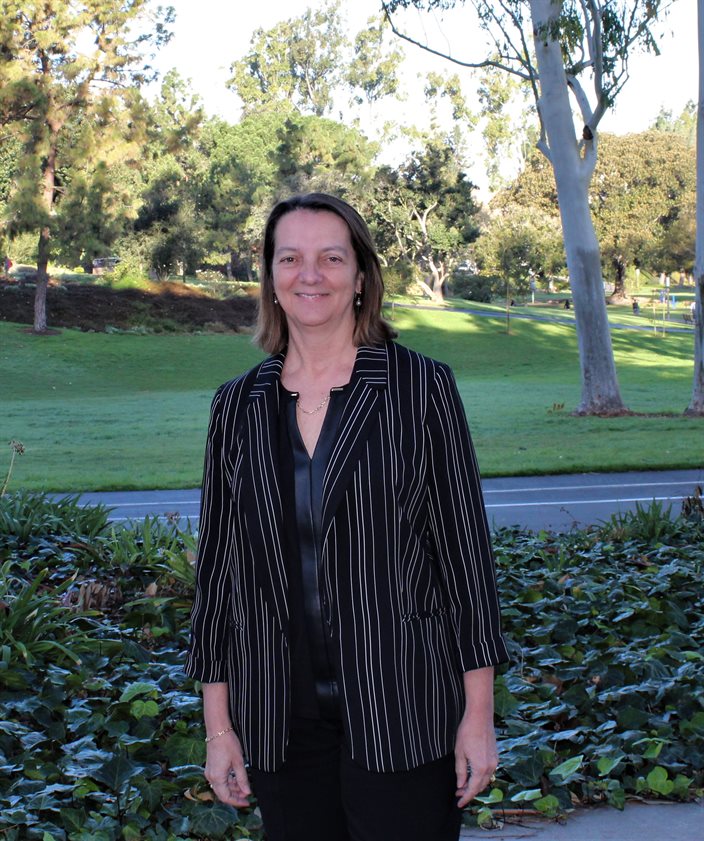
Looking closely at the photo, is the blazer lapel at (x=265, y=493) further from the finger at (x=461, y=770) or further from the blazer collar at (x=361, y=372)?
the finger at (x=461, y=770)

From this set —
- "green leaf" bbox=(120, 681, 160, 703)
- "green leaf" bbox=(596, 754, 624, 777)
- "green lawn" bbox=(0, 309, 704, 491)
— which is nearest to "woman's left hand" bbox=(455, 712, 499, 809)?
"green leaf" bbox=(596, 754, 624, 777)

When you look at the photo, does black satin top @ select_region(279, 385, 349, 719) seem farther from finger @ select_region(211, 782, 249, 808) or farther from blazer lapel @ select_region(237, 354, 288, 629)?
finger @ select_region(211, 782, 249, 808)

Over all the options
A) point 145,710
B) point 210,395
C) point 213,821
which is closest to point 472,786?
point 213,821

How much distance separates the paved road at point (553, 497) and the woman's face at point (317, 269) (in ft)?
25.2

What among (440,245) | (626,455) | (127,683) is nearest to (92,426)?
(626,455)

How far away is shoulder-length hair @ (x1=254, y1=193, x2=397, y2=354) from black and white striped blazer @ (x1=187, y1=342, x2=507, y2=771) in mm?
108

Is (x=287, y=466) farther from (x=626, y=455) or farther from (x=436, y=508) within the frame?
(x=626, y=455)

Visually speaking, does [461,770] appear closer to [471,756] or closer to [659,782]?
[471,756]

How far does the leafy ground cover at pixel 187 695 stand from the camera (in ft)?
12.2

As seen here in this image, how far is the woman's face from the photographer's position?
2.49 meters

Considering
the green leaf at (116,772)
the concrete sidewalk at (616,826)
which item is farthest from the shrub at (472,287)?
the green leaf at (116,772)

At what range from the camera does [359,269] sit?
2559mm

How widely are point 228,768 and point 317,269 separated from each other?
3.64 feet

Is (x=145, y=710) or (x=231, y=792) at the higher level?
(x=231, y=792)
